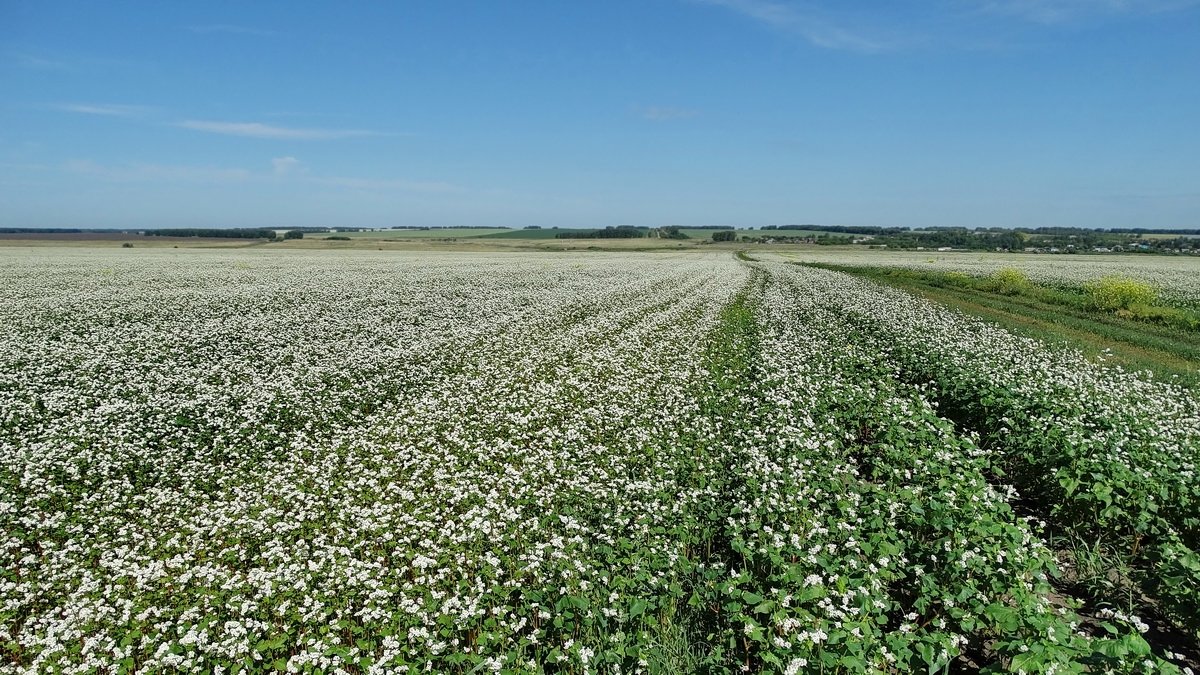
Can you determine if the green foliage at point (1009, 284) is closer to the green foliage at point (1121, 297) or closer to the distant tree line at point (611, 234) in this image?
the green foliage at point (1121, 297)

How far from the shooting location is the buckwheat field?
527cm

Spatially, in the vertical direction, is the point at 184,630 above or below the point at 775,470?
below

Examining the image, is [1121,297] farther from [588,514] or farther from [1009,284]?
[588,514]

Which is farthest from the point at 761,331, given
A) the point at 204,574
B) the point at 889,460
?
the point at 204,574

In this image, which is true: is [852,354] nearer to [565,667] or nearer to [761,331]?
[761,331]

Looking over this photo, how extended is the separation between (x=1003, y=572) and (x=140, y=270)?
57.5 meters

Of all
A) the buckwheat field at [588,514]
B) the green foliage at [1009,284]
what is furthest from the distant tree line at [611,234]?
the buckwheat field at [588,514]

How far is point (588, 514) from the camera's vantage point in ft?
25.5

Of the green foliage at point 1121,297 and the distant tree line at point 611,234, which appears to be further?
the distant tree line at point 611,234

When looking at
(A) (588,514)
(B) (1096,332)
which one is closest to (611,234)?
(B) (1096,332)

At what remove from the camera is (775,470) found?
816 cm

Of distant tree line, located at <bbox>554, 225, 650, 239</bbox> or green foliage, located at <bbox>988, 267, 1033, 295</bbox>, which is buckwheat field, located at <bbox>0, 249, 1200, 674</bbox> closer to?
green foliage, located at <bbox>988, 267, 1033, 295</bbox>

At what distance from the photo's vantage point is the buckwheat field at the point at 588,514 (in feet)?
17.3

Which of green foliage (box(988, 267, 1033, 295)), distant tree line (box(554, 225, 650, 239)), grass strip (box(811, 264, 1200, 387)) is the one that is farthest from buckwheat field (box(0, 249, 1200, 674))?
distant tree line (box(554, 225, 650, 239))
